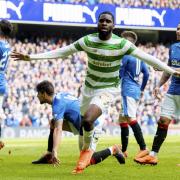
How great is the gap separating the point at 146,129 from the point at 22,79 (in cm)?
636

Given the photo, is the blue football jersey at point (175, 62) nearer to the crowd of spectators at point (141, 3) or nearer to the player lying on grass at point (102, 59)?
the player lying on grass at point (102, 59)

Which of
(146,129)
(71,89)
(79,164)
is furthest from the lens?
(71,89)

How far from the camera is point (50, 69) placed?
122 ft

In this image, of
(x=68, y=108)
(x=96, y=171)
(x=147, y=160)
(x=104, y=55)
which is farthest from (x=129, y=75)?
(x=104, y=55)

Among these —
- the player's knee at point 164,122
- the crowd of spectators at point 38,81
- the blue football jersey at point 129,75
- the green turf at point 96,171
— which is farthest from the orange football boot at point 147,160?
the crowd of spectators at point 38,81

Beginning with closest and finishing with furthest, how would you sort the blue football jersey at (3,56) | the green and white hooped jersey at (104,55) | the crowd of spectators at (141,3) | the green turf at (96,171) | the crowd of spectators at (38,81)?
the green turf at (96,171) → the green and white hooped jersey at (104,55) → the blue football jersey at (3,56) → the crowd of spectators at (38,81) → the crowd of spectators at (141,3)

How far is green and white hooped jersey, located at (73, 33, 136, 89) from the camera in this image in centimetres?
1029

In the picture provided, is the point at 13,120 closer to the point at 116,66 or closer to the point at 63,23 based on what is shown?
the point at 63,23

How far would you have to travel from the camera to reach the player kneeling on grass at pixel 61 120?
37.0 ft

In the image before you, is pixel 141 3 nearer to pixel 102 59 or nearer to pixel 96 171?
pixel 96 171

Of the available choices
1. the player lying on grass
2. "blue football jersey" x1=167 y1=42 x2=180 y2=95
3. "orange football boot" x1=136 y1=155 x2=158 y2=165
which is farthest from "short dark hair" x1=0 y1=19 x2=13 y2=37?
"orange football boot" x1=136 y1=155 x2=158 y2=165

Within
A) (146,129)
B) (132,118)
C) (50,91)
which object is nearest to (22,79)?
(146,129)

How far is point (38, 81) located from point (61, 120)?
80.3ft

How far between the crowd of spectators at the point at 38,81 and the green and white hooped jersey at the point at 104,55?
20226mm
